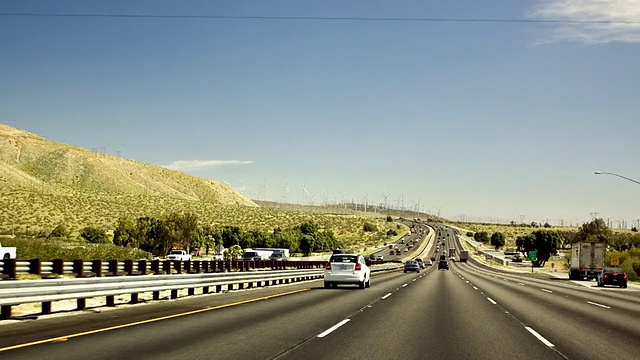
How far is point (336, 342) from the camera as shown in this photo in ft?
39.8

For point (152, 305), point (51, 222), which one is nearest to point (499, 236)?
point (51, 222)

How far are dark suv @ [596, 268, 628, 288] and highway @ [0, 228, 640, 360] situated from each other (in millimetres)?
26937

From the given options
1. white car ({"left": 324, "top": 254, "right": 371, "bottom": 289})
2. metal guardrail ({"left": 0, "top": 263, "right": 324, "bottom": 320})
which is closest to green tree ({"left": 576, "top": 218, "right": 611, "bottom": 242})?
white car ({"left": 324, "top": 254, "right": 371, "bottom": 289})

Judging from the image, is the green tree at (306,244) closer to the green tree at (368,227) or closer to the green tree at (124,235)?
the green tree at (124,235)

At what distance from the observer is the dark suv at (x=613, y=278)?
148ft

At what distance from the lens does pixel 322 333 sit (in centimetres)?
1348

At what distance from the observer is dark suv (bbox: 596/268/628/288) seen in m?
45.2

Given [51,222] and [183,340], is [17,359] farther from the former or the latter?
[51,222]

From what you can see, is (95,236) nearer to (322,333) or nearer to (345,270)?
(345,270)

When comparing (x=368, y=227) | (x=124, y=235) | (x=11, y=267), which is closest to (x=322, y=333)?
(x=11, y=267)

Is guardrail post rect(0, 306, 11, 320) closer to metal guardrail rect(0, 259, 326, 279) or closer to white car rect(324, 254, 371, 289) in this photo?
metal guardrail rect(0, 259, 326, 279)

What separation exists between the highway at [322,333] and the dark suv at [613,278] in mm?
26937

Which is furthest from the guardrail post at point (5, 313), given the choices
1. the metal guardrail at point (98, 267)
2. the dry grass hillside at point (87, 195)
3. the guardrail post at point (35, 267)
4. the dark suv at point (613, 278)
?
the dry grass hillside at point (87, 195)

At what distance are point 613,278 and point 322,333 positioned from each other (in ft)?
124
